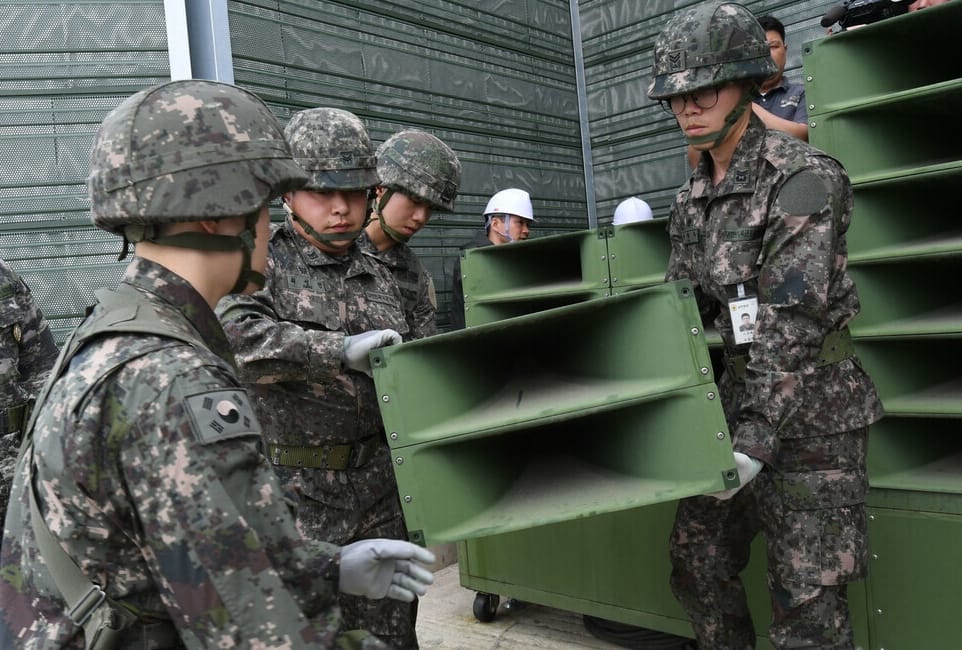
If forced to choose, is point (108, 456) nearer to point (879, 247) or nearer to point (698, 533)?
point (698, 533)

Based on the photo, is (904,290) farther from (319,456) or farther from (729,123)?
(319,456)

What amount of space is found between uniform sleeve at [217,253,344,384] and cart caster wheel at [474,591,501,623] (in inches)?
77.6

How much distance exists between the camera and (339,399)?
2264 mm

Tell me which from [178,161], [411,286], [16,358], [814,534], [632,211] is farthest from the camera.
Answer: [632,211]

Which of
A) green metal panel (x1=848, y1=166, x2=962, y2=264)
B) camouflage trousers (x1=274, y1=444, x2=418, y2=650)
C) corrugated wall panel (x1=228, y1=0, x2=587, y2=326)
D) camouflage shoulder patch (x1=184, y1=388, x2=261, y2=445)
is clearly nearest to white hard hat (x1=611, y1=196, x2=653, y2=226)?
corrugated wall panel (x1=228, y1=0, x2=587, y2=326)

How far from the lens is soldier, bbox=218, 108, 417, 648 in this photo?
2.22 meters

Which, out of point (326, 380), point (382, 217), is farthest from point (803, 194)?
point (382, 217)

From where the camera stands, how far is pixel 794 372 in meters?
2.06

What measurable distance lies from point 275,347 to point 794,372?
51.6 inches

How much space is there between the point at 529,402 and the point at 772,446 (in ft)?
2.08


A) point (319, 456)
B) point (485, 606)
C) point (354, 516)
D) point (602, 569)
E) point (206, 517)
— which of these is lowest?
point (485, 606)

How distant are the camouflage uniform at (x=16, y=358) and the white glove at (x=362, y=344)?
206 cm

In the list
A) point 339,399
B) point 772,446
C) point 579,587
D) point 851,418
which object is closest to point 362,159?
point 339,399

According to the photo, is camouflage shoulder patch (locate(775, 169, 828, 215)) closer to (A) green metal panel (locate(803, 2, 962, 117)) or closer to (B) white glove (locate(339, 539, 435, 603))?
(A) green metal panel (locate(803, 2, 962, 117))
